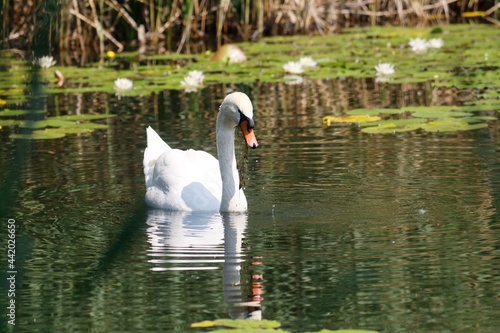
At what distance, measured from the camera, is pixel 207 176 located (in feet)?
19.5

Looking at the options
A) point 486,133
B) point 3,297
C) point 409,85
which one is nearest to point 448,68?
point 409,85

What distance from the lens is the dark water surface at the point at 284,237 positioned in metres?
3.41

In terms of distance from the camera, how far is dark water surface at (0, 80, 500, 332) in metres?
3.41

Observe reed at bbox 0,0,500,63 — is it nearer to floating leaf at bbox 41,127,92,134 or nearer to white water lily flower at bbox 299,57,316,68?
white water lily flower at bbox 299,57,316,68

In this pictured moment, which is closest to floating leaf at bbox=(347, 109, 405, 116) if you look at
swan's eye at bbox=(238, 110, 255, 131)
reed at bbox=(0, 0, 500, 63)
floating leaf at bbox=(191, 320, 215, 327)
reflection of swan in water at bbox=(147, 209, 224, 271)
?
reflection of swan in water at bbox=(147, 209, 224, 271)

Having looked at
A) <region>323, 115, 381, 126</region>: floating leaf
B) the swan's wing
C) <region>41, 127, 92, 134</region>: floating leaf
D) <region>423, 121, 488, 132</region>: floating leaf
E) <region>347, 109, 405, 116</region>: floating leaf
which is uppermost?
<region>347, 109, 405, 116</region>: floating leaf

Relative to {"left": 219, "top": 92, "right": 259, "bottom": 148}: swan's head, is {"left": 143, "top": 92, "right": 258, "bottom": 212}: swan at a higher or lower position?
lower

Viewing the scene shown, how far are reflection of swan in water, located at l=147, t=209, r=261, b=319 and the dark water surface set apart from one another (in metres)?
0.01

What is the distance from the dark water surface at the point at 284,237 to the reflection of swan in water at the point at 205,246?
0.04ft

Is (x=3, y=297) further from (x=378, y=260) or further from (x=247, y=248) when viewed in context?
(x=378, y=260)

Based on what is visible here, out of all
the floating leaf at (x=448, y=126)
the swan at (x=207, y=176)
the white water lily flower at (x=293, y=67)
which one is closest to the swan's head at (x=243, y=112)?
the swan at (x=207, y=176)

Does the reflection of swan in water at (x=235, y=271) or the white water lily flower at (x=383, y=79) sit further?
the white water lily flower at (x=383, y=79)

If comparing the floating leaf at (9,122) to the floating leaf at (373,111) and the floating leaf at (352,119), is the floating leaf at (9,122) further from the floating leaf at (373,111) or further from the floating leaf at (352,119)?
the floating leaf at (373,111)

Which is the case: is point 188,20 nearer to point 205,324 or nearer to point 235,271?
point 235,271
